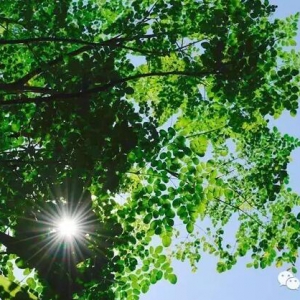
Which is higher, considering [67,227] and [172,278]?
[67,227]

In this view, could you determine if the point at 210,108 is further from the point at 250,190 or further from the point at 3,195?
the point at 3,195

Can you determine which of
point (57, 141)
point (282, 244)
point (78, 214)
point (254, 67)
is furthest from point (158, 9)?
point (282, 244)

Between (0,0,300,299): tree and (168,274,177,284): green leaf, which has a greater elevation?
(0,0,300,299): tree

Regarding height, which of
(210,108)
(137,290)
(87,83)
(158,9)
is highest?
(158,9)

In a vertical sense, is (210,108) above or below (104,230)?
above

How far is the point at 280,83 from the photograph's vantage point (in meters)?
7.82

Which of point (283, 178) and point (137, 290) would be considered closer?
point (137, 290)

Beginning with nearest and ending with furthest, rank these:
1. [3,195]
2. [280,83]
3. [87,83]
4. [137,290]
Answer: [87,83], [137,290], [3,195], [280,83]

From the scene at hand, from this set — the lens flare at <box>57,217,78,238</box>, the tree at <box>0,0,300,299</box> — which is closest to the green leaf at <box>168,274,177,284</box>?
the tree at <box>0,0,300,299</box>

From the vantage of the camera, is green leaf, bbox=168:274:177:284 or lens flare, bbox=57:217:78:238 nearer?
green leaf, bbox=168:274:177:284

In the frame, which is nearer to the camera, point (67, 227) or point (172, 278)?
point (172, 278)

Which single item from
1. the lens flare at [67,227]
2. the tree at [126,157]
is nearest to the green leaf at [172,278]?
the tree at [126,157]

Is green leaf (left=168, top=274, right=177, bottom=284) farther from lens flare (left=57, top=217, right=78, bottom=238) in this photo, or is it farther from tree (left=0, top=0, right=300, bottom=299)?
lens flare (left=57, top=217, right=78, bottom=238)

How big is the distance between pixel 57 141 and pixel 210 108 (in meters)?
4.34
